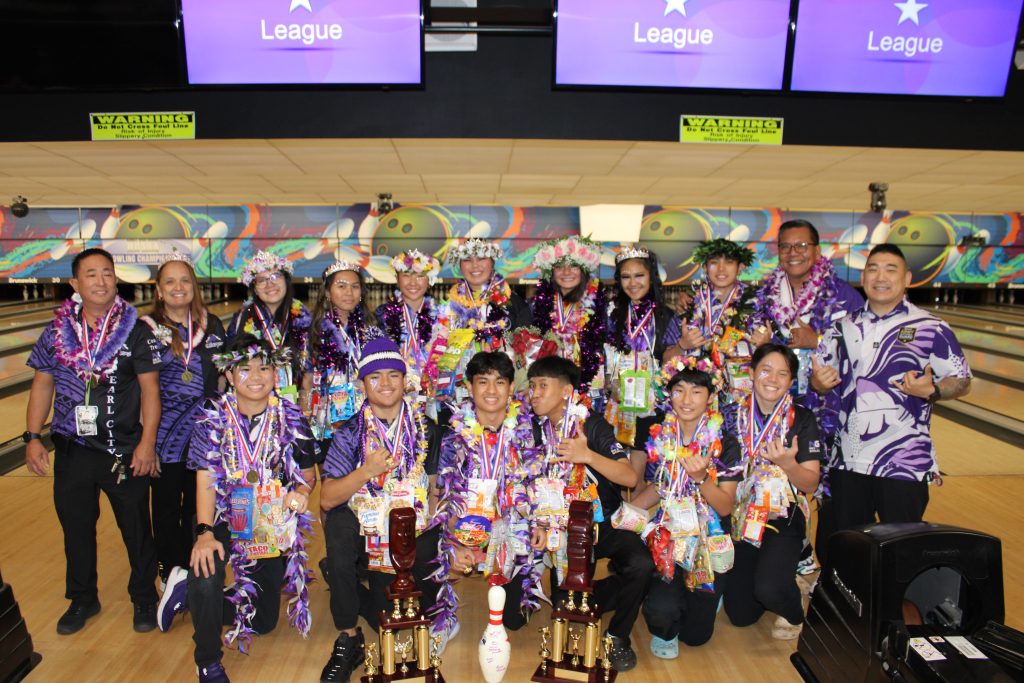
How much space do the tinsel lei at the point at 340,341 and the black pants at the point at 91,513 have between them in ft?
2.58

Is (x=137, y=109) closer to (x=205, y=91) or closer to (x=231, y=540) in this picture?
(x=205, y=91)

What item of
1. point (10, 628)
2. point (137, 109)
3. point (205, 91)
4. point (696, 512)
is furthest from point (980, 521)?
point (137, 109)

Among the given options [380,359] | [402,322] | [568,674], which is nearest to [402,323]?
[402,322]

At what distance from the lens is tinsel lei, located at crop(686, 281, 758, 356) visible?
2.82m

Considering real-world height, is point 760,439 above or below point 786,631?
above

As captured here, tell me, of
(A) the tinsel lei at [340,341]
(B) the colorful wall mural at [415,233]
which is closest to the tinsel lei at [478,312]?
(A) the tinsel lei at [340,341]

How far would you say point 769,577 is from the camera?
7.44 feet

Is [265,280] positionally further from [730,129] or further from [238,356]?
[730,129]

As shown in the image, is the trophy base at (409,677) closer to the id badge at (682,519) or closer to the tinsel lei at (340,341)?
the id badge at (682,519)

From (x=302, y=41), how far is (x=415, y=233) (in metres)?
5.91

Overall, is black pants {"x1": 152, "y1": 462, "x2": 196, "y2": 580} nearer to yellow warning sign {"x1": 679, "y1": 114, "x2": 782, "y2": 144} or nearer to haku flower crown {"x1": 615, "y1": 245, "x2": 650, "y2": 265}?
haku flower crown {"x1": 615, "y1": 245, "x2": 650, "y2": 265}

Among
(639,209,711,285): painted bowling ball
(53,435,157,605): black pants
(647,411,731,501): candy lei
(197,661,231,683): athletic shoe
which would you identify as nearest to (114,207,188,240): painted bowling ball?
(639,209,711,285): painted bowling ball

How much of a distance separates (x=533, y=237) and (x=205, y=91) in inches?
237

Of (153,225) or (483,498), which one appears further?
(153,225)
